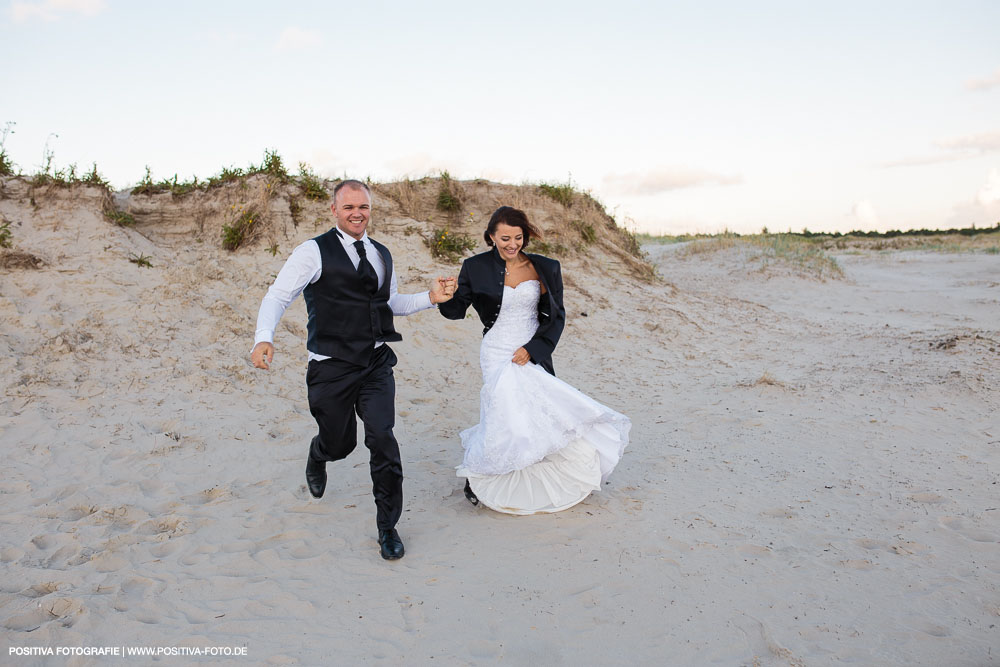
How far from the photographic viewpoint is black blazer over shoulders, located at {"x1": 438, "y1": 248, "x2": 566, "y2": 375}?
476 cm

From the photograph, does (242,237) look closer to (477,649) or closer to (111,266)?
(111,266)

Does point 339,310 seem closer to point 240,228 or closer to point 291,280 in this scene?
point 291,280

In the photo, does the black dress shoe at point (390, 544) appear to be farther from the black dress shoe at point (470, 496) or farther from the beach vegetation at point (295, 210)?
→ the beach vegetation at point (295, 210)

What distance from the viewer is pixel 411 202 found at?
11.2 m

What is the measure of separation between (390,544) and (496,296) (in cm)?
182

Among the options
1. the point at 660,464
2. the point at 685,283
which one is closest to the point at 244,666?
the point at 660,464

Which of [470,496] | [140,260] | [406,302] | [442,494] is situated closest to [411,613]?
[470,496]

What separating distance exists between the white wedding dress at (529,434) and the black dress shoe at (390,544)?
2.54 ft

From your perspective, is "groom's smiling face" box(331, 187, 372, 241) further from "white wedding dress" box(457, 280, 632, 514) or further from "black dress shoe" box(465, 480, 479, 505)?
"black dress shoe" box(465, 480, 479, 505)

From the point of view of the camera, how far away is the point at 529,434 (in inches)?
179

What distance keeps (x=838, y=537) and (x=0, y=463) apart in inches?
240

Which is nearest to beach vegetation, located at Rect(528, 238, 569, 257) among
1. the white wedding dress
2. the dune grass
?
the dune grass

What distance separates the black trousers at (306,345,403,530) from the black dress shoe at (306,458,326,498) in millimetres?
572

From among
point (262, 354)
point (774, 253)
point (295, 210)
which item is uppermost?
point (295, 210)
